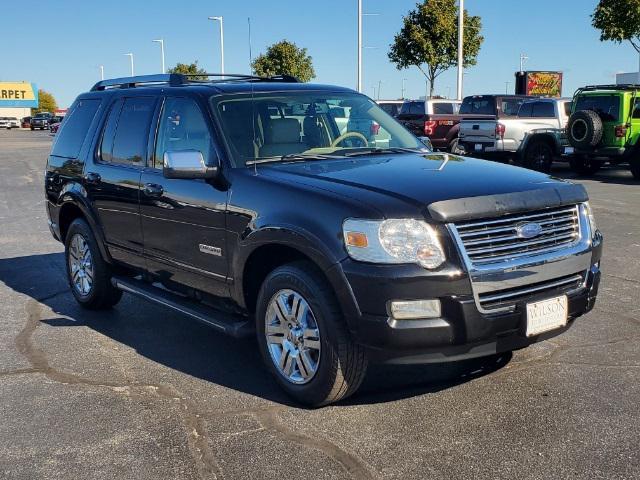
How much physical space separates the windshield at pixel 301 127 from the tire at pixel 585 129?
1204 centimetres

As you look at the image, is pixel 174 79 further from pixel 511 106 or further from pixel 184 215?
pixel 511 106

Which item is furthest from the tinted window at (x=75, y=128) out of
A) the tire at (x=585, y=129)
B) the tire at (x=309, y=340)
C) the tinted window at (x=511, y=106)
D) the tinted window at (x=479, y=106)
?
the tinted window at (x=479, y=106)

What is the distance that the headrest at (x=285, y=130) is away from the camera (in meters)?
4.73

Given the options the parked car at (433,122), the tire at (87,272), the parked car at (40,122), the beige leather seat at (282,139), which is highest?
the parked car at (40,122)

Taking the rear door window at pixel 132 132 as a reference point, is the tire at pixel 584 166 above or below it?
below

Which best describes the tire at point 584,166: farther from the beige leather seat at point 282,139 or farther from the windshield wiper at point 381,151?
the beige leather seat at point 282,139

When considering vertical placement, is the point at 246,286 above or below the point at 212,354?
above


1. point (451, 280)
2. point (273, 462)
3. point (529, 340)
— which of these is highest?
point (451, 280)

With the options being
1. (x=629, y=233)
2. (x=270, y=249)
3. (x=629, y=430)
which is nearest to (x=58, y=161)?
(x=270, y=249)

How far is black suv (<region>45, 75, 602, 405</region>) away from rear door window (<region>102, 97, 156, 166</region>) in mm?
17

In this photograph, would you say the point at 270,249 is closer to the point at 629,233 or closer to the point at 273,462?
the point at 273,462

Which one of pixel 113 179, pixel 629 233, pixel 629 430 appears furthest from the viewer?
pixel 629 233

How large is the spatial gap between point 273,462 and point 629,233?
7.61 meters

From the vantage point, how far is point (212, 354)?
504cm
